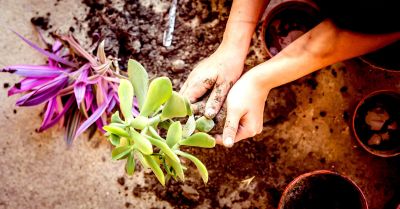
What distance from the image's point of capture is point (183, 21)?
5.05ft

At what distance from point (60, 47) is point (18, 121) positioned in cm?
37

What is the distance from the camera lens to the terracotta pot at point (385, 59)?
140cm

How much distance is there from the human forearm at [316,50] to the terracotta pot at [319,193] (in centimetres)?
42

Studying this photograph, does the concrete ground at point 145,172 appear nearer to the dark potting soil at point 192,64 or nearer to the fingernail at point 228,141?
the dark potting soil at point 192,64

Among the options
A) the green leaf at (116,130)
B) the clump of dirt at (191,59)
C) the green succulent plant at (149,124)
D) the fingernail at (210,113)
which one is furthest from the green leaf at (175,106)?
the clump of dirt at (191,59)

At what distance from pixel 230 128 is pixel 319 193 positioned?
1.92 feet

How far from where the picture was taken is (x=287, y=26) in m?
1.48

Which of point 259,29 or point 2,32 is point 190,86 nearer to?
point 259,29

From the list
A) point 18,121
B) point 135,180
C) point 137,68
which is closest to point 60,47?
point 18,121

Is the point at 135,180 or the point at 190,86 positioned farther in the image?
the point at 135,180

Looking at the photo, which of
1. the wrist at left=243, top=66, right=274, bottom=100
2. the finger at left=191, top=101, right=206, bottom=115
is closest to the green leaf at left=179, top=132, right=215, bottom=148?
the finger at left=191, top=101, right=206, bottom=115

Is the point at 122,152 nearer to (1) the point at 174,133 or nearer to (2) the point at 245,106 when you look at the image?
(1) the point at 174,133

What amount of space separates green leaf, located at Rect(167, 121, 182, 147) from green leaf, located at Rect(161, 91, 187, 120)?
0.03 m

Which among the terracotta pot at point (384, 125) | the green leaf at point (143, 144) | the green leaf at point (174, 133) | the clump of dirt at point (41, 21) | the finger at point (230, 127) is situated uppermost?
the clump of dirt at point (41, 21)
